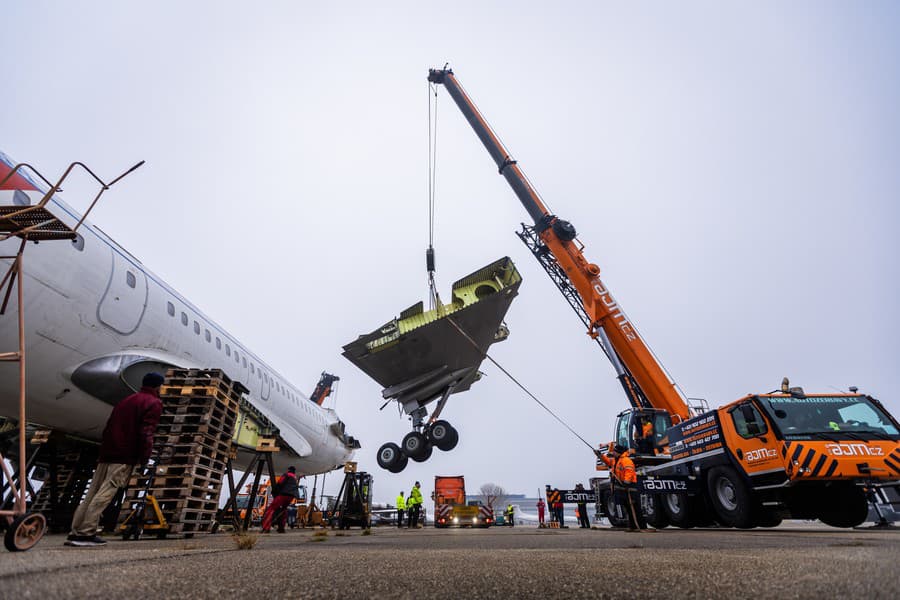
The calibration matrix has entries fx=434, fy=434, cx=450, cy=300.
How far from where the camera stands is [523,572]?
2.20m

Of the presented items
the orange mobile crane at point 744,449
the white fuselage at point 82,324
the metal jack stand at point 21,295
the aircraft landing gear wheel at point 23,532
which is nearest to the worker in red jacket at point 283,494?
the white fuselage at point 82,324

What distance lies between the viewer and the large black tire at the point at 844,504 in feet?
23.4

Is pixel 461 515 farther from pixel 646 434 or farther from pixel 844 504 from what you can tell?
pixel 844 504

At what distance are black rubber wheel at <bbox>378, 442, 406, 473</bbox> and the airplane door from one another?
22.9 feet

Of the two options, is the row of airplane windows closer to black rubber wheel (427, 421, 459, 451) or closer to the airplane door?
the airplane door

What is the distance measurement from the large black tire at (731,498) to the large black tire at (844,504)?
1.20m

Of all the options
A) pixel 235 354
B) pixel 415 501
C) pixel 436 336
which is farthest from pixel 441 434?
pixel 235 354

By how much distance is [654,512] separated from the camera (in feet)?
29.9

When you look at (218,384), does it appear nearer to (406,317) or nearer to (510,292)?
(406,317)

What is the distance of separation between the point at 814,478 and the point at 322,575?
716cm

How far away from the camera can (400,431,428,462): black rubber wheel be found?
11.9m

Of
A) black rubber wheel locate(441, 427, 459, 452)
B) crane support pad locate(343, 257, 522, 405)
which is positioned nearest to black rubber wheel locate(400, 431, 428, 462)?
black rubber wheel locate(441, 427, 459, 452)

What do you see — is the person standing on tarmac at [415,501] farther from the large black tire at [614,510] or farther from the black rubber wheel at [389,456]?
the large black tire at [614,510]

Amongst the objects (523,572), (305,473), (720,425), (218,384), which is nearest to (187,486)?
(218,384)
